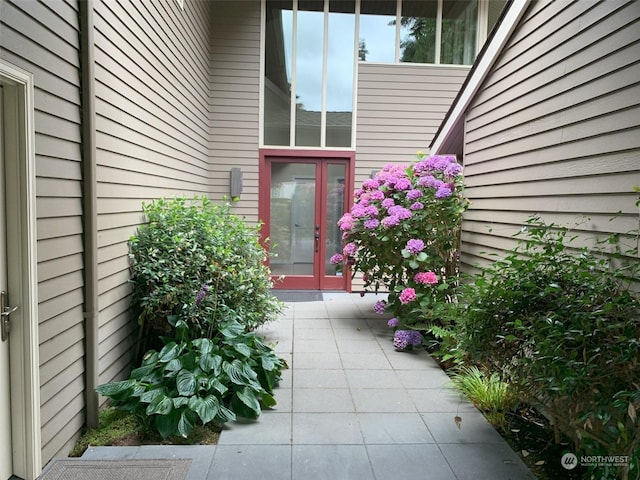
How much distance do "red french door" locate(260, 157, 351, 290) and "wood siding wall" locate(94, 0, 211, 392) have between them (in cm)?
206

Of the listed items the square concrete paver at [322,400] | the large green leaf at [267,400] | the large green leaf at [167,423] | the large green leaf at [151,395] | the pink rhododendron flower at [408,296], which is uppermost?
the pink rhododendron flower at [408,296]

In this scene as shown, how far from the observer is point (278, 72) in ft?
22.5

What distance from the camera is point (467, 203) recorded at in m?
4.36

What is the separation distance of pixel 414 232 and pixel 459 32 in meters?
4.11

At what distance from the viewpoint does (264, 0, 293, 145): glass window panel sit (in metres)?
6.79

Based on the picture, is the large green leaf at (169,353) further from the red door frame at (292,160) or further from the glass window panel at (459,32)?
the glass window panel at (459,32)

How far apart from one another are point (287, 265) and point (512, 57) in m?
4.48

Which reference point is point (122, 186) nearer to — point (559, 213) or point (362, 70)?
point (559, 213)

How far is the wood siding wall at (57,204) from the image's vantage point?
2148mm

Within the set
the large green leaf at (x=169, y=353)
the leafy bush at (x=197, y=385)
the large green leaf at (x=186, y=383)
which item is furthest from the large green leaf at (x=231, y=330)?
the large green leaf at (x=186, y=383)

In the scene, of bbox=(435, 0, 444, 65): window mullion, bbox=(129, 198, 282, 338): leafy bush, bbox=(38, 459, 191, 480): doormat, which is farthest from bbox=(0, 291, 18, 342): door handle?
bbox=(435, 0, 444, 65): window mullion

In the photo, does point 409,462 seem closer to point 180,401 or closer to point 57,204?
point 180,401

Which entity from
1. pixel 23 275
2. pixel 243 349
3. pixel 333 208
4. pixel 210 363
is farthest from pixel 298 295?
pixel 23 275

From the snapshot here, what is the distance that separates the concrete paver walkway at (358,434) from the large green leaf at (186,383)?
309 mm
